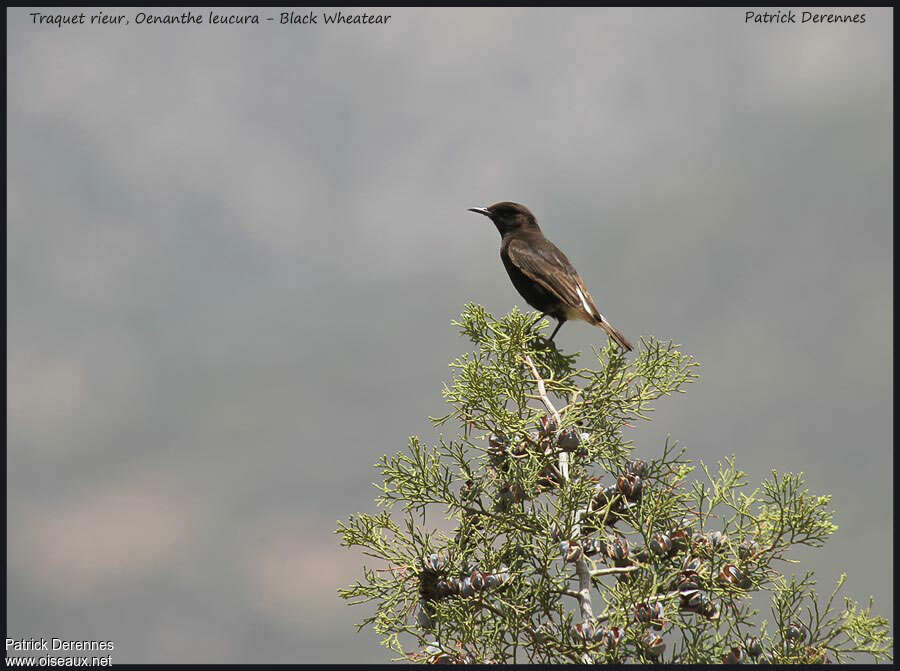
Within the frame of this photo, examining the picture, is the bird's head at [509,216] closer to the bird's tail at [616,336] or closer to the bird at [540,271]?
the bird at [540,271]

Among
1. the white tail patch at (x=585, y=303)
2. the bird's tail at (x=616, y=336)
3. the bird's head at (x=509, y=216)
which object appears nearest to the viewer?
the bird's tail at (x=616, y=336)

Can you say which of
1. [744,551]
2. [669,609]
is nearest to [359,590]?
[669,609]

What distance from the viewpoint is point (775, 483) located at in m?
5.47

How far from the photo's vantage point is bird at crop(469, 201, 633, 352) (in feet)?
24.3

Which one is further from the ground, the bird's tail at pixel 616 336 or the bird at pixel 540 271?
the bird at pixel 540 271

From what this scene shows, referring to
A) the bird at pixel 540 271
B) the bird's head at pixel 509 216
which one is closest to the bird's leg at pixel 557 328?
Answer: the bird at pixel 540 271

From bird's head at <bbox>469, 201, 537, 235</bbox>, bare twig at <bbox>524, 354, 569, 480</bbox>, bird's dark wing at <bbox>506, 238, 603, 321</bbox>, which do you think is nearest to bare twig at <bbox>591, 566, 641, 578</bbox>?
bare twig at <bbox>524, 354, 569, 480</bbox>

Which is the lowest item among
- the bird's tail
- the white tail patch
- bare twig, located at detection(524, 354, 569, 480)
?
bare twig, located at detection(524, 354, 569, 480)

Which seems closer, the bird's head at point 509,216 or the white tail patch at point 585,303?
the white tail patch at point 585,303

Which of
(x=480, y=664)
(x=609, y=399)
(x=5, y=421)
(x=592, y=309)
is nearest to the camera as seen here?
(x=480, y=664)

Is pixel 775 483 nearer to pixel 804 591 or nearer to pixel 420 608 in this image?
pixel 804 591

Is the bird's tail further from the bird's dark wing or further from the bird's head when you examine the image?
the bird's head

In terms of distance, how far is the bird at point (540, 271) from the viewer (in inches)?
291

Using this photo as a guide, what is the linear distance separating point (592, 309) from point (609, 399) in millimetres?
1681
